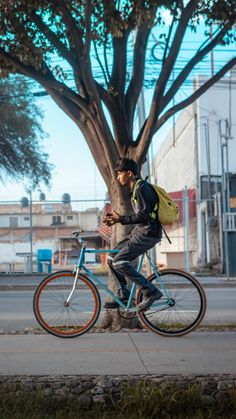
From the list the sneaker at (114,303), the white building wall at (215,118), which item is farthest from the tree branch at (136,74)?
the white building wall at (215,118)

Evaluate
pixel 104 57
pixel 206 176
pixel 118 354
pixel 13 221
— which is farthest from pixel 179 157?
pixel 118 354

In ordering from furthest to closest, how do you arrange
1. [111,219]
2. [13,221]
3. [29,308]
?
[13,221]
[29,308]
[111,219]

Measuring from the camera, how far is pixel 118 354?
18.1ft

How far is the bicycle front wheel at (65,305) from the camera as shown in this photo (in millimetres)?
6590

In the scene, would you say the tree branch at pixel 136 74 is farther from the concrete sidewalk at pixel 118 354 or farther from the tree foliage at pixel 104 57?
the concrete sidewalk at pixel 118 354

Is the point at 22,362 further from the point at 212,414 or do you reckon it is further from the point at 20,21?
the point at 20,21

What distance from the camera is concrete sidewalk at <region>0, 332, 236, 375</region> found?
4.94m

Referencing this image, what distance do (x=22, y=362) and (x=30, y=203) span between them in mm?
17735

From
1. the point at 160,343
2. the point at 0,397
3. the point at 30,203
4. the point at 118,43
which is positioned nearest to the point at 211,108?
the point at 30,203

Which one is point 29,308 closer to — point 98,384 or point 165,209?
point 165,209

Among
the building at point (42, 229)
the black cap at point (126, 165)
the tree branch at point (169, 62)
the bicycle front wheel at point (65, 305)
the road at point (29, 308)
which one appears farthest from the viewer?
the building at point (42, 229)

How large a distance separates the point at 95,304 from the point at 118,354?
1.12m

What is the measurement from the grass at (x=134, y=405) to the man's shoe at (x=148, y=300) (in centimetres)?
190

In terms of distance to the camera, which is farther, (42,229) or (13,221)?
(42,229)
